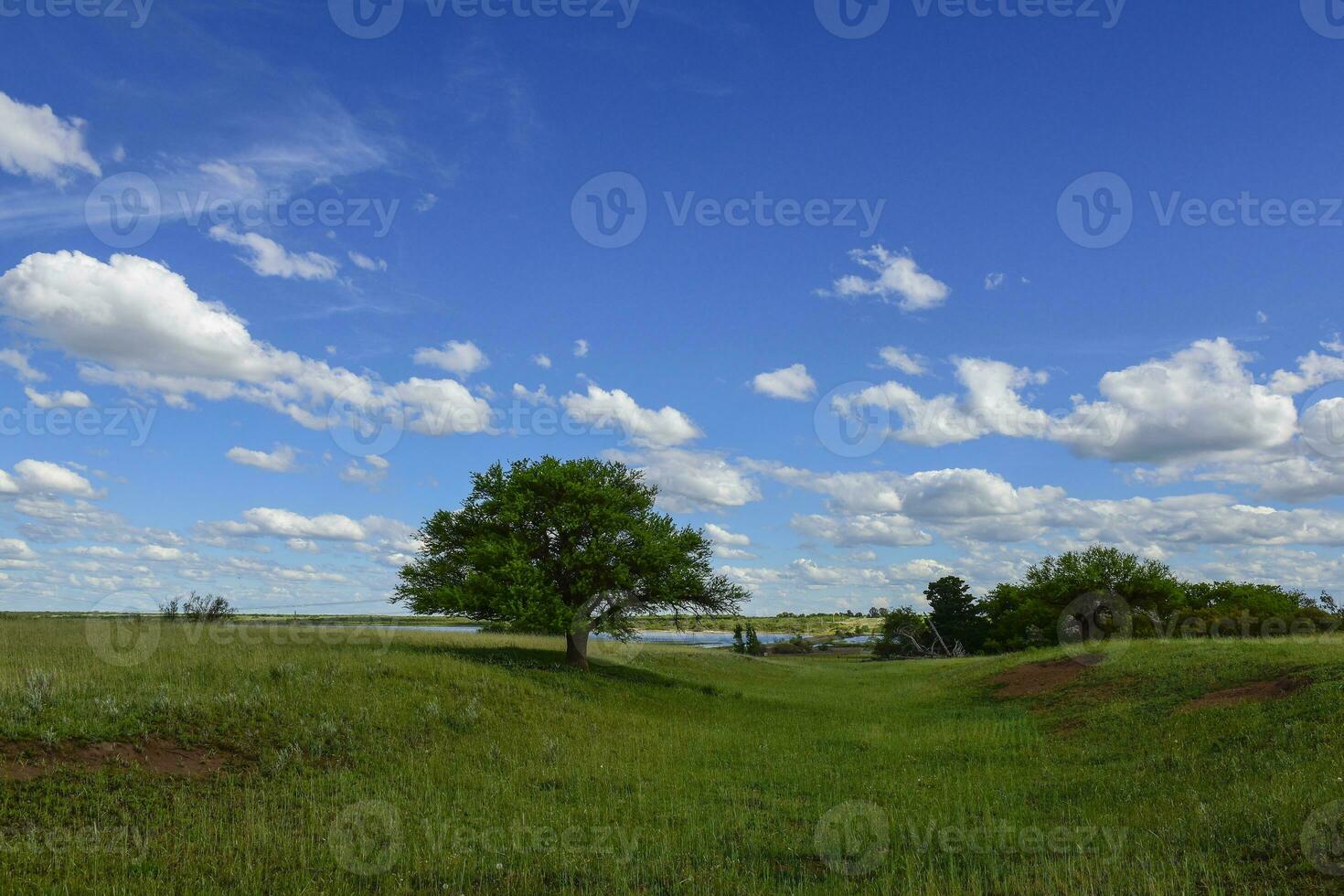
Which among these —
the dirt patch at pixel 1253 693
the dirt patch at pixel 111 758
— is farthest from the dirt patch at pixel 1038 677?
the dirt patch at pixel 111 758

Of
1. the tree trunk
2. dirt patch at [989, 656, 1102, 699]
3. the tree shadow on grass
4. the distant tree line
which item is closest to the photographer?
the tree shadow on grass

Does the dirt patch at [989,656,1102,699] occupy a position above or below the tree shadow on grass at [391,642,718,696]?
below

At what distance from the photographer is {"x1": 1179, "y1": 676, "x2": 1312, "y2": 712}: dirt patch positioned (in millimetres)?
20891

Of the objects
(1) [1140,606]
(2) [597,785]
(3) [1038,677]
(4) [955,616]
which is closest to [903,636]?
(4) [955,616]

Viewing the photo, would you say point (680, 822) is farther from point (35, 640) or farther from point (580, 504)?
point (35, 640)

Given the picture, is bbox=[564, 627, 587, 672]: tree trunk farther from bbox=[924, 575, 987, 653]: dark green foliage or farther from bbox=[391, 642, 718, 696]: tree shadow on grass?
bbox=[924, 575, 987, 653]: dark green foliage

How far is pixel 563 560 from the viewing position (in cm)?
3180

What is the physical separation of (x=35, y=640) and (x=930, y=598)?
9517cm

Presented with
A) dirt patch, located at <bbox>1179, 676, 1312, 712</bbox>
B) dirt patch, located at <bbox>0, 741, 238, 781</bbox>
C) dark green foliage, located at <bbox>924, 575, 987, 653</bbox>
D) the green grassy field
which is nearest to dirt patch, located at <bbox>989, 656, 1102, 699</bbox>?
the green grassy field

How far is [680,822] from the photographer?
515 inches

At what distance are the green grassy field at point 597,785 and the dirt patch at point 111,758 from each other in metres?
0.12

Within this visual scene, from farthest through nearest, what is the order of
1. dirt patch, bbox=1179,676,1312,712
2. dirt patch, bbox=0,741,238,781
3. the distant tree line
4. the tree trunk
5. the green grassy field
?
the distant tree line → the tree trunk → dirt patch, bbox=1179,676,1312,712 → dirt patch, bbox=0,741,238,781 → the green grassy field

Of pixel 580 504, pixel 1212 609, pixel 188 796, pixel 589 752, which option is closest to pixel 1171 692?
pixel 589 752

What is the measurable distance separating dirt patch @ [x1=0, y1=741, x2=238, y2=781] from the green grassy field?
122 millimetres
